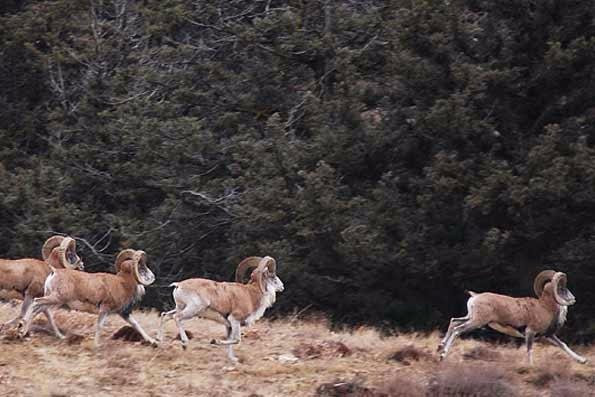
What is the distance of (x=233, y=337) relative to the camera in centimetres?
1603

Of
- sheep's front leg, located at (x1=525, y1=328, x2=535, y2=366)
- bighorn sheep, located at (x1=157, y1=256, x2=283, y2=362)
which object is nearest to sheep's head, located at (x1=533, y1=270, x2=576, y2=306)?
sheep's front leg, located at (x1=525, y1=328, x2=535, y2=366)

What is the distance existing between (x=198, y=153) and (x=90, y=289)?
1411cm

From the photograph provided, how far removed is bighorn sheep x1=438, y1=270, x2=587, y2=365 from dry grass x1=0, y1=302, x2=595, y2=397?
0.37 m

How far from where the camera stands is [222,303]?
16.0m

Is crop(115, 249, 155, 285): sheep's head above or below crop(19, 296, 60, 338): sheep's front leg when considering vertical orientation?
above

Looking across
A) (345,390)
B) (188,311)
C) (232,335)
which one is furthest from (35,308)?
(345,390)

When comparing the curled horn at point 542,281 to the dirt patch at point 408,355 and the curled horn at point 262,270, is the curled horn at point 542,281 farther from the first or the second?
the curled horn at point 262,270

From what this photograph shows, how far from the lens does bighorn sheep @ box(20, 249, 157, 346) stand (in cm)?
1589

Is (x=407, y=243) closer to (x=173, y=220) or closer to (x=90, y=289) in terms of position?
(x=173, y=220)

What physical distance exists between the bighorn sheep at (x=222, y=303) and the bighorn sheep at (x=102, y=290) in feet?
1.86

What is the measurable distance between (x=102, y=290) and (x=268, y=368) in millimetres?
2332

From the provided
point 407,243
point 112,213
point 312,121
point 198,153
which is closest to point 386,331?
point 407,243

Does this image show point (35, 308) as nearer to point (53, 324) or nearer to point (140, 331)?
point (53, 324)

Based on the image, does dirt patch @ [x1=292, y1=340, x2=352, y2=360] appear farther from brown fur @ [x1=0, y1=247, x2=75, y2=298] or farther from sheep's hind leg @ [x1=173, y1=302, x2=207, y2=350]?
brown fur @ [x1=0, y1=247, x2=75, y2=298]
